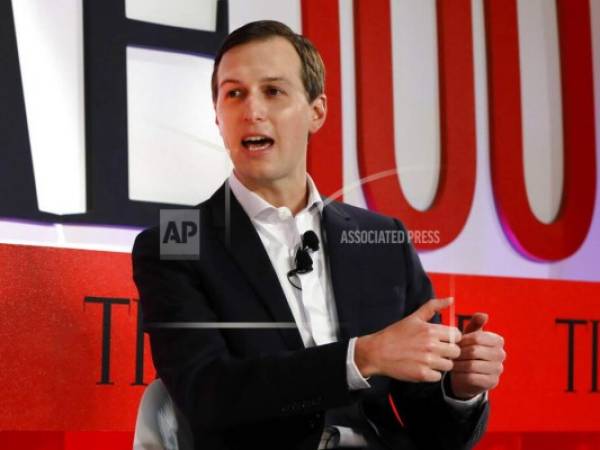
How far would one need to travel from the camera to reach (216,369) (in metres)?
1.67

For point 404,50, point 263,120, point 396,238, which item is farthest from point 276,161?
point 404,50

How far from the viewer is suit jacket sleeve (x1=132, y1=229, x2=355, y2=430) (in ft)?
5.33

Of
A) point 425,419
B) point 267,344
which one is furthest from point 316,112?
point 425,419

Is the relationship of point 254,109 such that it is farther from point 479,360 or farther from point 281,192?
point 479,360

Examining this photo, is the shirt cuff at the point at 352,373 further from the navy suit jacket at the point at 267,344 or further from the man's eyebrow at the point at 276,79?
the man's eyebrow at the point at 276,79

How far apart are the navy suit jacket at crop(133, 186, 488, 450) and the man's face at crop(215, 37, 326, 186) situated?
3.4 inches

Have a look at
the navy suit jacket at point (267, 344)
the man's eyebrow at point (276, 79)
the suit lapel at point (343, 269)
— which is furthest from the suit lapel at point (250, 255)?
the man's eyebrow at point (276, 79)

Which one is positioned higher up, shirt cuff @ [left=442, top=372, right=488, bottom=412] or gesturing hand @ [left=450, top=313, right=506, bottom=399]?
gesturing hand @ [left=450, top=313, right=506, bottom=399]

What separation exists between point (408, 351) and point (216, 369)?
1.06 feet

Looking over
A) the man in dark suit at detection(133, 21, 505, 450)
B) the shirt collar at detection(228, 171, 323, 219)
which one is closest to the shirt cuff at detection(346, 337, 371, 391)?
the man in dark suit at detection(133, 21, 505, 450)

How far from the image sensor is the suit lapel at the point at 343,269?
183 cm

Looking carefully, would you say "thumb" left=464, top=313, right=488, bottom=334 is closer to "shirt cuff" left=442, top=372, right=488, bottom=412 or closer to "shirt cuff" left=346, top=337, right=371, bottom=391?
"shirt cuff" left=442, top=372, right=488, bottom=412

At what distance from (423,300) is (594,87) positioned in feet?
5.56

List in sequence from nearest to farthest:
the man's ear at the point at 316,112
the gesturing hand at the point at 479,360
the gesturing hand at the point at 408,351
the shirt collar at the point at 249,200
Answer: the gesturing hand at the point at 408,351 → the gesturing hand at the point at 479,360 → the shirt collar at the point at 249,200 → the man's ear at the point at 316,112
